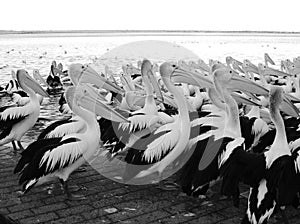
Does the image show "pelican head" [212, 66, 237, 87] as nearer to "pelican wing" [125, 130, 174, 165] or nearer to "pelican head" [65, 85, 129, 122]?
"pelican wing" [125, 130, 174, 165]

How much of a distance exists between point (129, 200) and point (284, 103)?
1.72 meters

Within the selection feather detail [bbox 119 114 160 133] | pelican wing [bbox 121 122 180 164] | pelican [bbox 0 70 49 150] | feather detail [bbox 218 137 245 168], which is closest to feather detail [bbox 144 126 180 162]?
pelican wing [bbox 121 122 180 164]

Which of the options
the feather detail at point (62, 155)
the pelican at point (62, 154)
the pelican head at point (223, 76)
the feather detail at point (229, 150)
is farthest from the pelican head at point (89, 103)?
the feather detail at point (229, 150)

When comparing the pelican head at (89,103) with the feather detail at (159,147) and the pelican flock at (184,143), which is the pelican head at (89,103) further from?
the feather detail at (159,147)

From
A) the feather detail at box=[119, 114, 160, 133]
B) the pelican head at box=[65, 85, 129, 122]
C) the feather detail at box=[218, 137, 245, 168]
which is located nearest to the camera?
the feather detail at box=[218, 137, 245, 168]

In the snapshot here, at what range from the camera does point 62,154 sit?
4125 mm

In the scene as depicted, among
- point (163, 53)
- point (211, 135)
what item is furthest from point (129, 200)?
point (163, 53)

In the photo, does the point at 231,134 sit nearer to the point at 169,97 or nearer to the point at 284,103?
the point at 284,103

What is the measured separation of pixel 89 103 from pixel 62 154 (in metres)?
0.74

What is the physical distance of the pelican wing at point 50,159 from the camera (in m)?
4.00

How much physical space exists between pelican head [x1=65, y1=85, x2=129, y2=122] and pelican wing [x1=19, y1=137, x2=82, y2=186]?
497 millimetres

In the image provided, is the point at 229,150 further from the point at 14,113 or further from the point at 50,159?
the point at 14,113

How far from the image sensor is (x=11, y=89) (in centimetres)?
1046

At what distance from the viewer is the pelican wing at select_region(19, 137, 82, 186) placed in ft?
13.1
